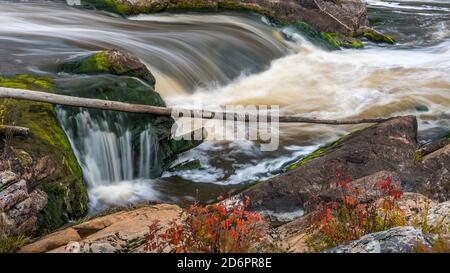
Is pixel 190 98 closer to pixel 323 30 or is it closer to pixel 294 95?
pixel 294 95

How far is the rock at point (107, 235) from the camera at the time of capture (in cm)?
485

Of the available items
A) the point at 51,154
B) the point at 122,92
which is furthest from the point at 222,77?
the point at 51,154

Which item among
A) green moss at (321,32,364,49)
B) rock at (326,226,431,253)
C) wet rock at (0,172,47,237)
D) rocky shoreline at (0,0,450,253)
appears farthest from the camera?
green moss at (321,32,364,49)

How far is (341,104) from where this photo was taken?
511 inches

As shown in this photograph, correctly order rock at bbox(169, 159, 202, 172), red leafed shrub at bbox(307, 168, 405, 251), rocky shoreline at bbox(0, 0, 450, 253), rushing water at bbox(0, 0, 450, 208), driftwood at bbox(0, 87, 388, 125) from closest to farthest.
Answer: red leafed shrub at bbox(307, 168, 405, 251) < rocky shoreline at bbox(0, 0, 450, 253) < driftwood at bbox(0, 87, 388, 125) < rushing water at bbox(0, 0, 450, 208) < rock at bbox(169, 159, 202, 172)

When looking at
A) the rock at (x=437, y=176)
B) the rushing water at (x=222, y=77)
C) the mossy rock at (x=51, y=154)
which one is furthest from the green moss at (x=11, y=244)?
the rock at (x=437, y=176)

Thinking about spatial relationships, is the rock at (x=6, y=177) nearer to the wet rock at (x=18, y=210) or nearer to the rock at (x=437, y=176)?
the wet rock at (x=18, y=210)

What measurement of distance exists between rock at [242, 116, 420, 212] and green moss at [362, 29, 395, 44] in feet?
37.9

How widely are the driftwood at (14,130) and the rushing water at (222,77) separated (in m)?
1.14

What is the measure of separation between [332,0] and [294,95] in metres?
7.81

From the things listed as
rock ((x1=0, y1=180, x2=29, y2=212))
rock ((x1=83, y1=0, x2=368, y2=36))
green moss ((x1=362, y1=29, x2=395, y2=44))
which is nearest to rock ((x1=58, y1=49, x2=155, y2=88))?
rock ((x1=0, y1=180, x2=29, y2=212))

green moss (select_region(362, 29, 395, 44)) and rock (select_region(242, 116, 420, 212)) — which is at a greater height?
green moss (select_region(362, 29, 395, 44))

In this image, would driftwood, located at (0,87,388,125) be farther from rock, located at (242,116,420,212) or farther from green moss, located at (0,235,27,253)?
green moss, located at (0,235,27,253)

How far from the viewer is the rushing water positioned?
8.63 m
